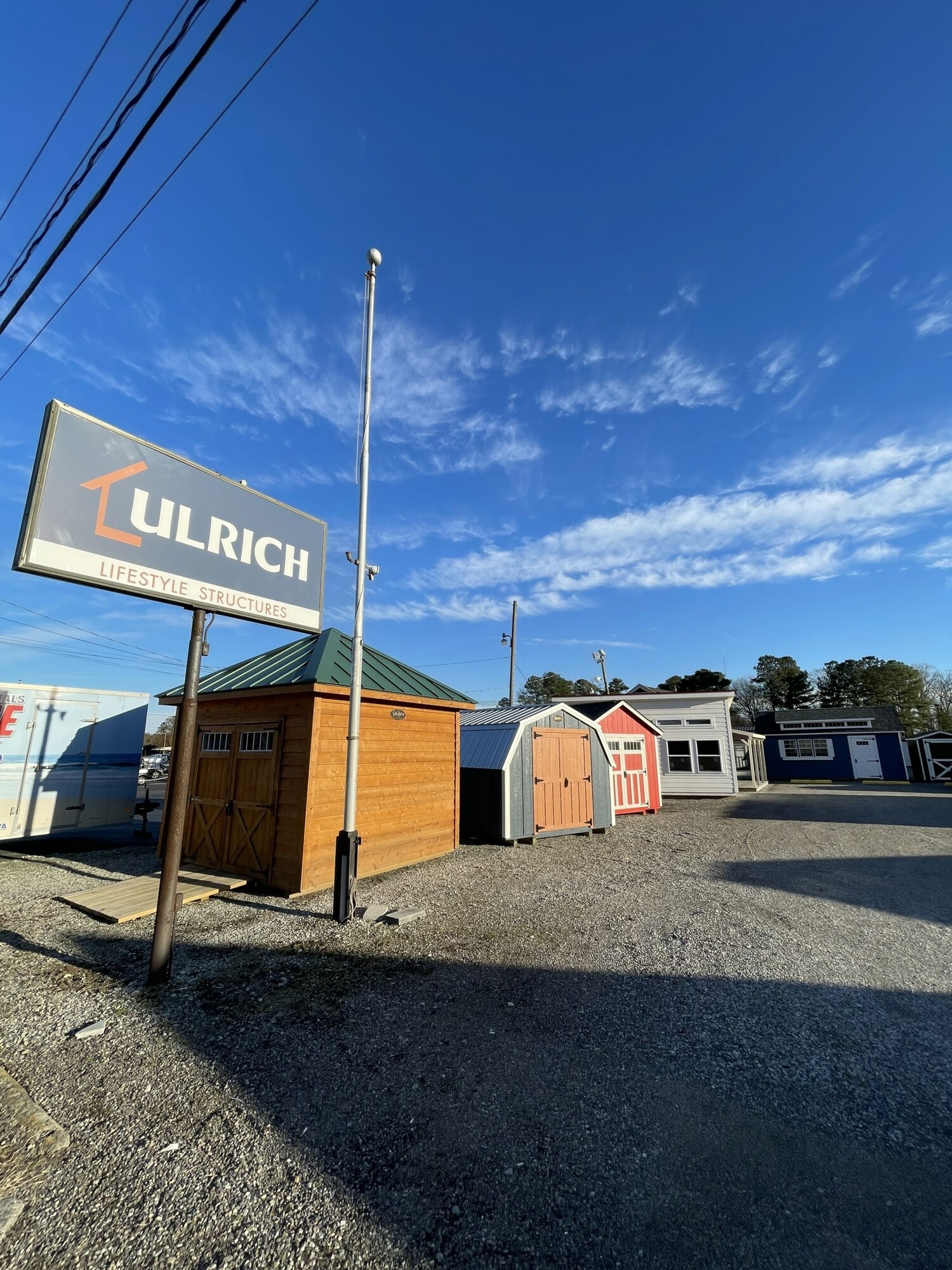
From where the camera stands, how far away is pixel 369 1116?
341cm

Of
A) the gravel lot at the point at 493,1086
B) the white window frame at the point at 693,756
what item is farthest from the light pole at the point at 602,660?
the gravel lot at the point at 493,1086

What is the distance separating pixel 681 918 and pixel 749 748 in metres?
27.7

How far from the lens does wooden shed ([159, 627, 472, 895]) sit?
8.43m

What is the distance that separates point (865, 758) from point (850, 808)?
19089 millimetres

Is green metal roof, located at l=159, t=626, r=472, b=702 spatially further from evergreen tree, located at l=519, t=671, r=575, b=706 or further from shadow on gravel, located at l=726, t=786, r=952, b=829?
evergreen tree, located at l=519, t=671, r=575, b=706

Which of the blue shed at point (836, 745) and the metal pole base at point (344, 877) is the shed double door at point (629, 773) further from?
the blue shed at point (836, 745)

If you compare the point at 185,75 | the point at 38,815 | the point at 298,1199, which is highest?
the point at 185,75

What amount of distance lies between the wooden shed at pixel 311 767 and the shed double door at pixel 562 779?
9.15ft

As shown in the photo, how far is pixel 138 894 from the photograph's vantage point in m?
8.14

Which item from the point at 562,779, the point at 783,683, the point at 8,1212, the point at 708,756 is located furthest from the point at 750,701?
the point at 8,1212

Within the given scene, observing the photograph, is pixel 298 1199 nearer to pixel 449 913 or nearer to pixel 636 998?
pixel 636 998

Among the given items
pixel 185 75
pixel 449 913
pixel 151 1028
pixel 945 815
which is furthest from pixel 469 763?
pixel 945 815

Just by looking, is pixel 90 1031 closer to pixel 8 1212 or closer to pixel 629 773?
pixel 8 1212

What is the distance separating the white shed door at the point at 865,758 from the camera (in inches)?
1364
